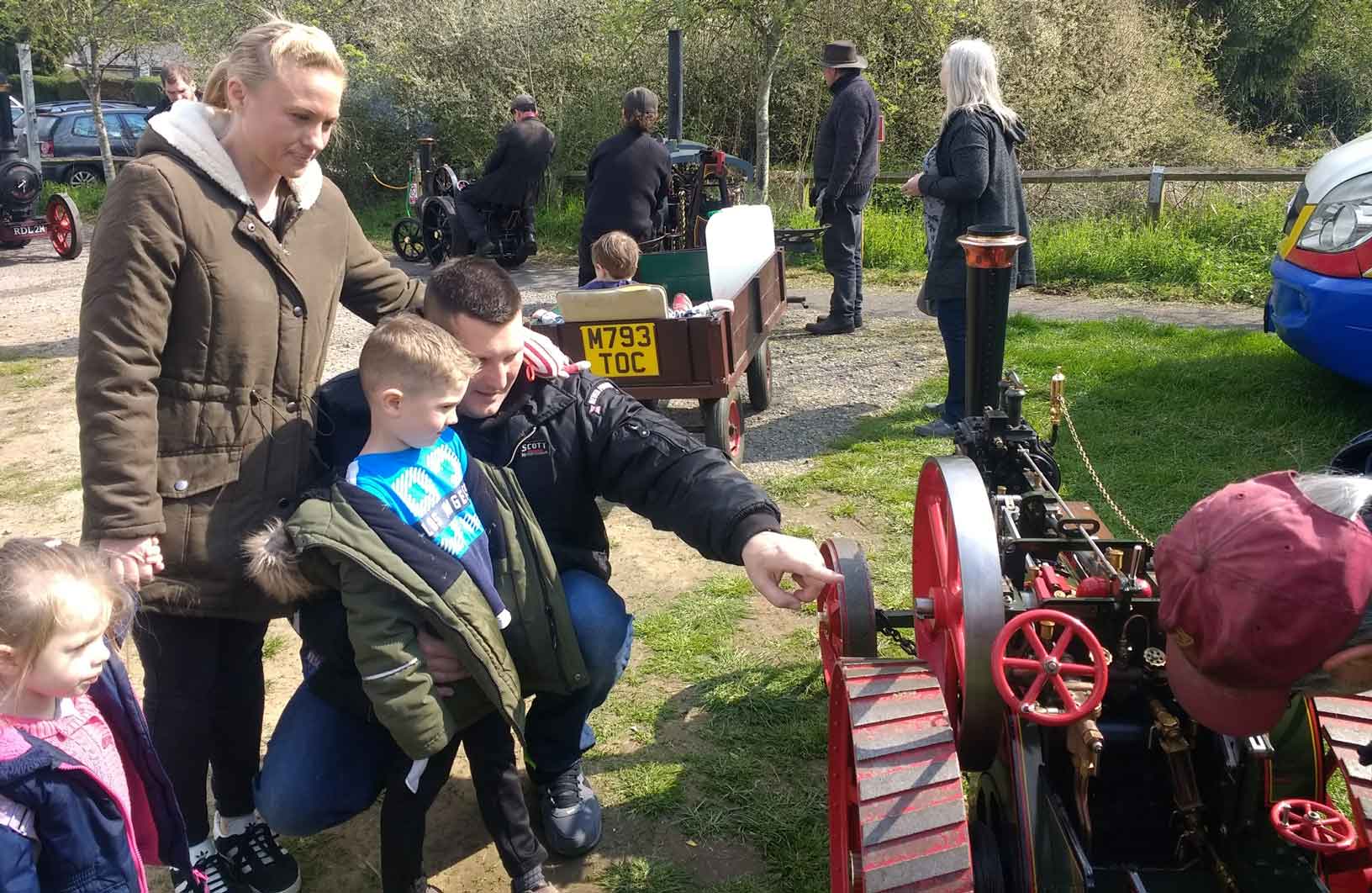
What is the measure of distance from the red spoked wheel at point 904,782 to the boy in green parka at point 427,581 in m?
0.72

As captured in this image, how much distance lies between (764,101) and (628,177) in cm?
505

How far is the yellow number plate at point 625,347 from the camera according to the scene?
5.04m

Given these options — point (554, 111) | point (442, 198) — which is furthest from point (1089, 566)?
point (554, 111)

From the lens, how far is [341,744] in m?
2.32

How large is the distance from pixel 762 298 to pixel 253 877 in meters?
4.04

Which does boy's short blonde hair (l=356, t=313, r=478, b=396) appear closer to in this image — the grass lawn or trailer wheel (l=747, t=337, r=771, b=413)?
the grass lawn

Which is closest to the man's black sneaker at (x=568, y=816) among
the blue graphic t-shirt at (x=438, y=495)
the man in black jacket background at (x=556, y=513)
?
Result: the man in black jacket background at (x=556, y=513)

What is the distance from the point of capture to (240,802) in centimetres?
258

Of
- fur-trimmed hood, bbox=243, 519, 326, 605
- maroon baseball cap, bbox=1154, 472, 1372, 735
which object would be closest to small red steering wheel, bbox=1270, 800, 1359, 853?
maroon baseball cap, bbox=1154, 472, 1372, 735

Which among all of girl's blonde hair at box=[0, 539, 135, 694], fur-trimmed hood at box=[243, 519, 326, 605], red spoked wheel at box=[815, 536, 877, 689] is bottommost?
red spoked wheel at box=[815, 536, 877, 689]

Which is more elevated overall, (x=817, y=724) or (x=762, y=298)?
(x=762, y=298)

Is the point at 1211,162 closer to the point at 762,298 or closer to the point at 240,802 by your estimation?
the point at 762,298

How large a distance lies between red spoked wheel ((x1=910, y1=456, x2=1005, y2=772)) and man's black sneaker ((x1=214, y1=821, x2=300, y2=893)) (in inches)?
62.4

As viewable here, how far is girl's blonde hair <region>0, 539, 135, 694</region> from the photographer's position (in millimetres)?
1635
